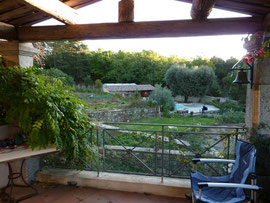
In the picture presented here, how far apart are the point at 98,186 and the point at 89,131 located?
75cm

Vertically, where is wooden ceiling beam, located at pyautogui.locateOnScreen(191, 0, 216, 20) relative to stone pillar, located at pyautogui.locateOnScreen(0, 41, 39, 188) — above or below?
above

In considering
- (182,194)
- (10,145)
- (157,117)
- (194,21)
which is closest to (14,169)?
(10,145)

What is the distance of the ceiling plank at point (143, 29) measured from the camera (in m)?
2.30

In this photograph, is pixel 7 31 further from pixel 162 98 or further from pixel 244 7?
pixel 162 98

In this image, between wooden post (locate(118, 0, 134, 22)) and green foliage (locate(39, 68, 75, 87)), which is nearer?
wooden post (locate(118, 0, 134, 22))

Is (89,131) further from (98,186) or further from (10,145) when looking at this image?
(10,145)

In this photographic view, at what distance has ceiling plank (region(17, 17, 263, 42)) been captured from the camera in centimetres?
230

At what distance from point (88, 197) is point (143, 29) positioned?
2.20 meters

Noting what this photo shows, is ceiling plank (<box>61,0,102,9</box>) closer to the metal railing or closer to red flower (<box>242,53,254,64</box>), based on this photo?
the metal railing

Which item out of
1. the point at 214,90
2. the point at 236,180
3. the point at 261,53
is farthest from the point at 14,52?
the point at 214,90

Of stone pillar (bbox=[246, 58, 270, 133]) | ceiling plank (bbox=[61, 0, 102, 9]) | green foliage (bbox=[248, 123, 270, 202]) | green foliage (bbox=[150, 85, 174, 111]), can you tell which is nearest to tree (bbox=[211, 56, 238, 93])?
green foliage (bbox=[150, 85, 174, 111])

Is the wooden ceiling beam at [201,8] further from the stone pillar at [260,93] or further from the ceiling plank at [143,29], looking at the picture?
the stone pillar at [260,93]

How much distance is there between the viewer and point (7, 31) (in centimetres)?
278

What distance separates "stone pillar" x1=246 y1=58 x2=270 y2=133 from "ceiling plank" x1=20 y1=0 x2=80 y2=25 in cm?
233
